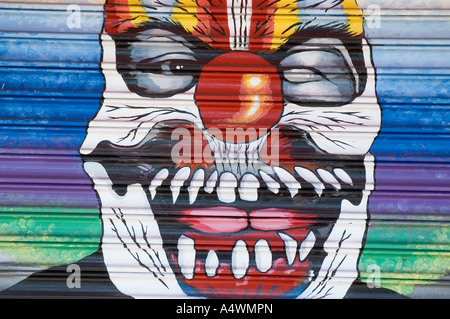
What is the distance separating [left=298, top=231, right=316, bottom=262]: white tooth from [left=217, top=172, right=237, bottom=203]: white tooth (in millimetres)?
504

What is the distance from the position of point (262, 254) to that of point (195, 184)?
590 millimetres

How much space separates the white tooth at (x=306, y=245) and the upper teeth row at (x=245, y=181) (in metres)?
0.27

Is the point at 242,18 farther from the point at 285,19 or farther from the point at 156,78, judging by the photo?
the point at 156,78

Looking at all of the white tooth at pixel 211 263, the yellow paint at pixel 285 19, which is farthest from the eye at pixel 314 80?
the white tooth at pixel 211 263

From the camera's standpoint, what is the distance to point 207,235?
3.40 metres

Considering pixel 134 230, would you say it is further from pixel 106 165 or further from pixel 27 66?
pixel 27 66

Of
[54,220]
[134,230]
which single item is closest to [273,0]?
[134,230]

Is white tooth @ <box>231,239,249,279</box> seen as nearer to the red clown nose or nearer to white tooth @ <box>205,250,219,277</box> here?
white tooth @ <box>205,250,219,277</box>

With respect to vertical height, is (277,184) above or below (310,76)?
below

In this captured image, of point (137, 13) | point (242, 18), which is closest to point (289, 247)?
point (242, 18)

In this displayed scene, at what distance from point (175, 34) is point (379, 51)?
124 centimetres

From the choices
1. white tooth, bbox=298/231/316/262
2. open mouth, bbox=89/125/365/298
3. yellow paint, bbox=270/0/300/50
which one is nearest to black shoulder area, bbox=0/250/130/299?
open mouth, bbox=89/125/365/298

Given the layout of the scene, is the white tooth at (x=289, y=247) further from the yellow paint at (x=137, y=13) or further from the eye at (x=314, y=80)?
the yellow paint at (x=137, y=13)

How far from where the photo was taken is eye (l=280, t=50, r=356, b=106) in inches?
134
